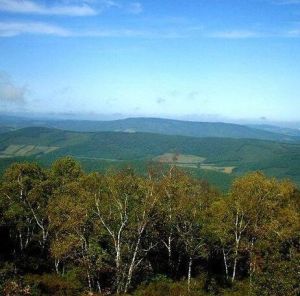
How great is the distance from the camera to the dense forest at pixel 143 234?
47.5m

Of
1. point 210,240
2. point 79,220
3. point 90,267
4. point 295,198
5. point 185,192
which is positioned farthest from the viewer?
point 295,198

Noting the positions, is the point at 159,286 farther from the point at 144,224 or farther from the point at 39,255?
the point at 39,255

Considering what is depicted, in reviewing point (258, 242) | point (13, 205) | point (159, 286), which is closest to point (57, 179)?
point (13, 205)

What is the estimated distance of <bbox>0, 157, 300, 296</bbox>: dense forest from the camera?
156 ft

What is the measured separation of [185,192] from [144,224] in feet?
36.4

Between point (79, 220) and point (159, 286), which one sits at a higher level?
point (79, 220)

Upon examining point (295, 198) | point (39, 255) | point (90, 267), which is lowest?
point (39, 255)

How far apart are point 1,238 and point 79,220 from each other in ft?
109

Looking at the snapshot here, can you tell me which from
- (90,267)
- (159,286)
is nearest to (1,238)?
(90,267)

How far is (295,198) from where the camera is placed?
71938mm

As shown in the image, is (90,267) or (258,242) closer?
(90,267)

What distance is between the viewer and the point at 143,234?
175 feet

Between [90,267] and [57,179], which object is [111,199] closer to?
[90,267]

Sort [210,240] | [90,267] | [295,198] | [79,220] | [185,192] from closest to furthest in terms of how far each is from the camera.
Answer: [79,220] → [90,267] → [185,192] → [210,240] → [295,198]
